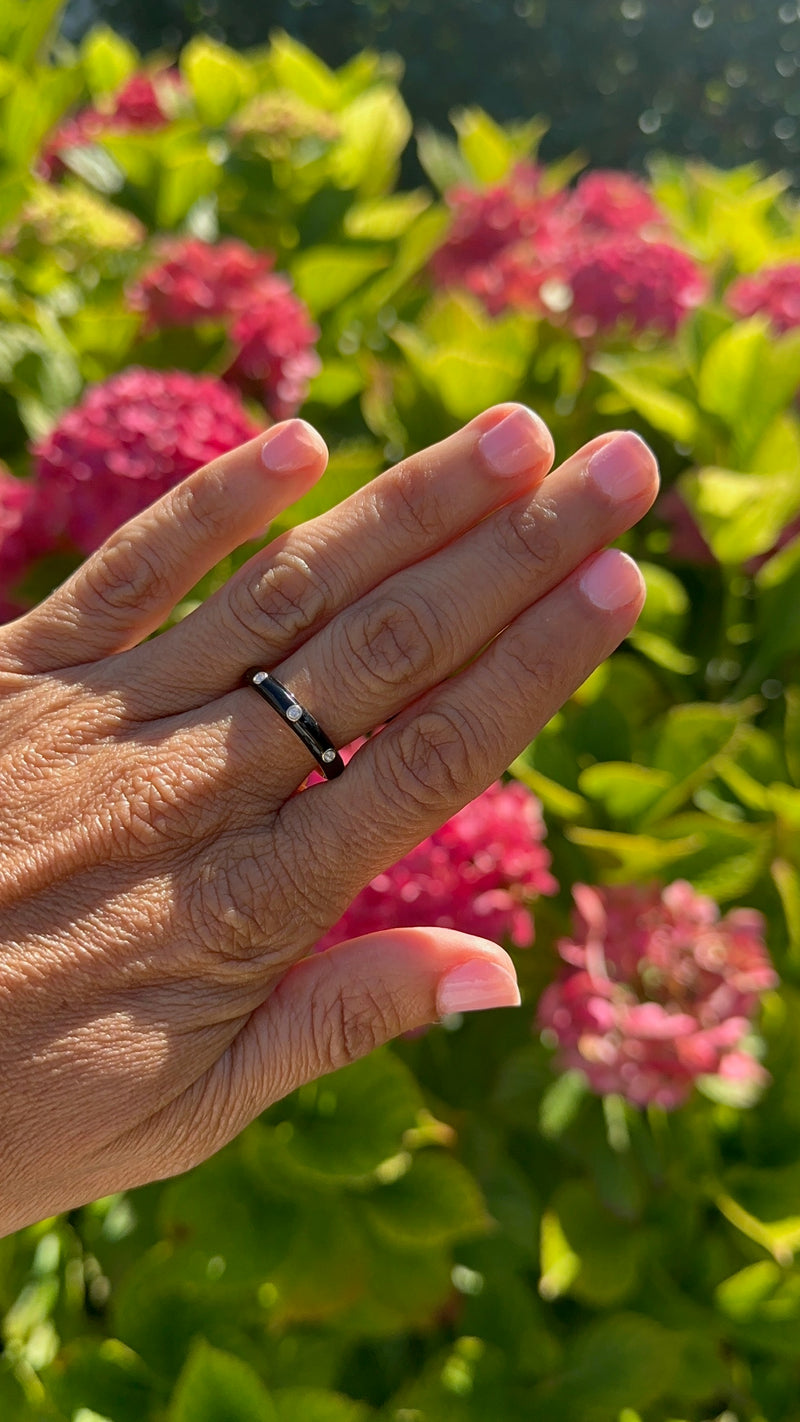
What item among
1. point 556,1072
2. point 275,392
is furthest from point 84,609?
point 556,1072

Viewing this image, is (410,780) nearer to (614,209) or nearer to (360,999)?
(360,999)

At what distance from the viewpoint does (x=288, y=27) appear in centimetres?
328

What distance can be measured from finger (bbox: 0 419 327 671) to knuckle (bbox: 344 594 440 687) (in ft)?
0.44

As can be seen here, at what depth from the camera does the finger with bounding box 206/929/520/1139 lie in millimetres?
730

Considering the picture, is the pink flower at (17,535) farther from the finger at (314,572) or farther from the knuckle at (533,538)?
the knuckle at (533,538)

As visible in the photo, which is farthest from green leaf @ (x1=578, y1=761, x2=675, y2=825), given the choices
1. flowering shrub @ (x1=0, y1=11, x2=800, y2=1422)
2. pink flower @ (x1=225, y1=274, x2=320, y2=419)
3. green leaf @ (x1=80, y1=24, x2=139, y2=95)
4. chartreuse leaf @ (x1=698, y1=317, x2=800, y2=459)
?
green leaf @ (x1=80, y1=24, x2=139, y2=95)

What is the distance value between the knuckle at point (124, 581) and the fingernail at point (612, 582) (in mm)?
340

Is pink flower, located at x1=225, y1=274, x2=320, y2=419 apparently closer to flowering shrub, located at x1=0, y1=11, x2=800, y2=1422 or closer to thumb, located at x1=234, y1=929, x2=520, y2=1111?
flowering shrub, located at x1=0, y1=11, x2=800, y2=1422

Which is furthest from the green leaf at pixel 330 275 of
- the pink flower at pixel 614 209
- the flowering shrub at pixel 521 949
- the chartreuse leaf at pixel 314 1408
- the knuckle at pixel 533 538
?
the chartreuse leaf at pixel 314 1408

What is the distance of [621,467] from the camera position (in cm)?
73

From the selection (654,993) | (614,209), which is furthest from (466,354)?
(654,993)

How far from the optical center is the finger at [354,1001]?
0.73 m

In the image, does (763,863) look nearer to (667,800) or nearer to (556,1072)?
(667,800)

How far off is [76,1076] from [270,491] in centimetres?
44
